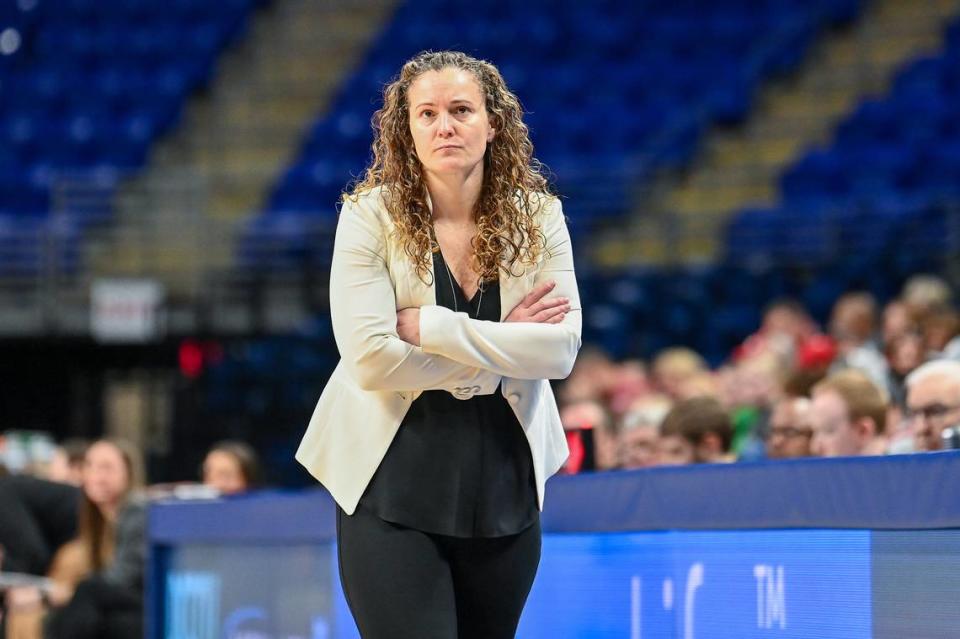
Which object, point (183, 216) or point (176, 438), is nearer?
point (176, 438)

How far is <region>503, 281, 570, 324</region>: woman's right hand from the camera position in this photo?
9.89 ft

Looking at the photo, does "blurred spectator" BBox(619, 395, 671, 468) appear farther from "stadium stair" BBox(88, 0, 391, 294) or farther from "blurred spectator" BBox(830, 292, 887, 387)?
"stadium stair" BBox(88, 0, 391, 294)

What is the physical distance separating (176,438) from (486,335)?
380 inches

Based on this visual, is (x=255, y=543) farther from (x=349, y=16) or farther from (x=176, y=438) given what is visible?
(x=349, y=16)

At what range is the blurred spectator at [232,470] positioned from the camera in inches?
300

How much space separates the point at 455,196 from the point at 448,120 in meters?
0.15

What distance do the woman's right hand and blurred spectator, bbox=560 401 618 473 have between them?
1401mm

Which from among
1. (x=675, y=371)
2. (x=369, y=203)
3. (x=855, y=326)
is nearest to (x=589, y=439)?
(x=369, y=203)

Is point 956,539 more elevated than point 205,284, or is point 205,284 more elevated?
point 205,284

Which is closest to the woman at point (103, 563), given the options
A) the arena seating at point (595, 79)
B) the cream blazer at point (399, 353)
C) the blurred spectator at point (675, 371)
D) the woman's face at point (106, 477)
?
the woman's face at point (106, 477)

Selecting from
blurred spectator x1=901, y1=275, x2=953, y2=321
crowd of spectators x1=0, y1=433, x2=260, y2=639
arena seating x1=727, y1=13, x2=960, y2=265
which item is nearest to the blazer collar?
crowd of spectators x1=0, y1=433, x2=260, y2=639

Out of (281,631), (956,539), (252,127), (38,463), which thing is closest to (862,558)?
(956,539)

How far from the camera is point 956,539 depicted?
3.11 metres

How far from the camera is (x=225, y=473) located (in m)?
7.65
